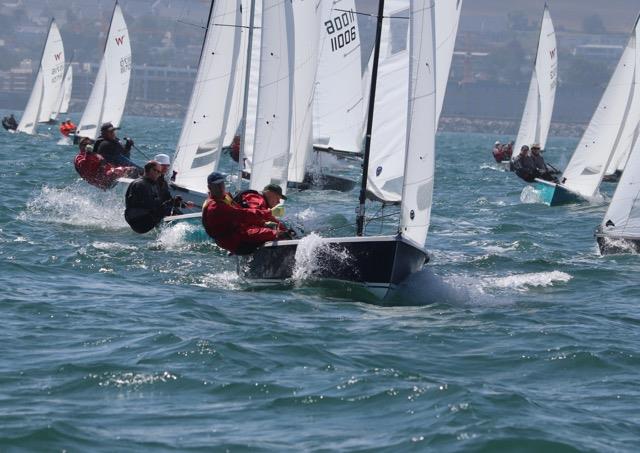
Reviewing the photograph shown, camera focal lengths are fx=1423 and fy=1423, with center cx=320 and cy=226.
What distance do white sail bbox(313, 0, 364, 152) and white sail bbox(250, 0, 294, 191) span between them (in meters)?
6.37

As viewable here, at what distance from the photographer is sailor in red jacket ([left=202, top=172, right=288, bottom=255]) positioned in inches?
444

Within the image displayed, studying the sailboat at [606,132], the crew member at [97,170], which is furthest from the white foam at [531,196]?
the crew member at [97,170]

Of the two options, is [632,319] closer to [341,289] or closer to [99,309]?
[341,289]

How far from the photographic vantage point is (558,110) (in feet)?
568

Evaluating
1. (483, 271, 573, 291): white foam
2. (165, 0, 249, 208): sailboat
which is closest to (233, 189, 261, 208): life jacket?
(483, 271, 573, 291): white foam

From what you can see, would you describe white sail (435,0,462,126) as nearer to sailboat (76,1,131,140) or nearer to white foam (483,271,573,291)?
white foam (483,271,573,291)

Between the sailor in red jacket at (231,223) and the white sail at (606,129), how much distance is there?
36.1ft

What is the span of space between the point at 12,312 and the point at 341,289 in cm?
258

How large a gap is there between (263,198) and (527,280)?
246 cm

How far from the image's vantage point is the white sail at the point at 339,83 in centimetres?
2083

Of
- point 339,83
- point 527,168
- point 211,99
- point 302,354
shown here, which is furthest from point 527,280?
point 527,168

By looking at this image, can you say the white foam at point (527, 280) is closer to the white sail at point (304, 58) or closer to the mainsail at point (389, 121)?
the mainsail at point (389, 121)

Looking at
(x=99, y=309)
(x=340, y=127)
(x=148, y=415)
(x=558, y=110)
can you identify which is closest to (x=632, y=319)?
(x=99, y=309)

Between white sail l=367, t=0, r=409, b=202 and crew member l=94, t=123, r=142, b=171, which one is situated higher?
white sail l=367, t=0, r=409, b=202
